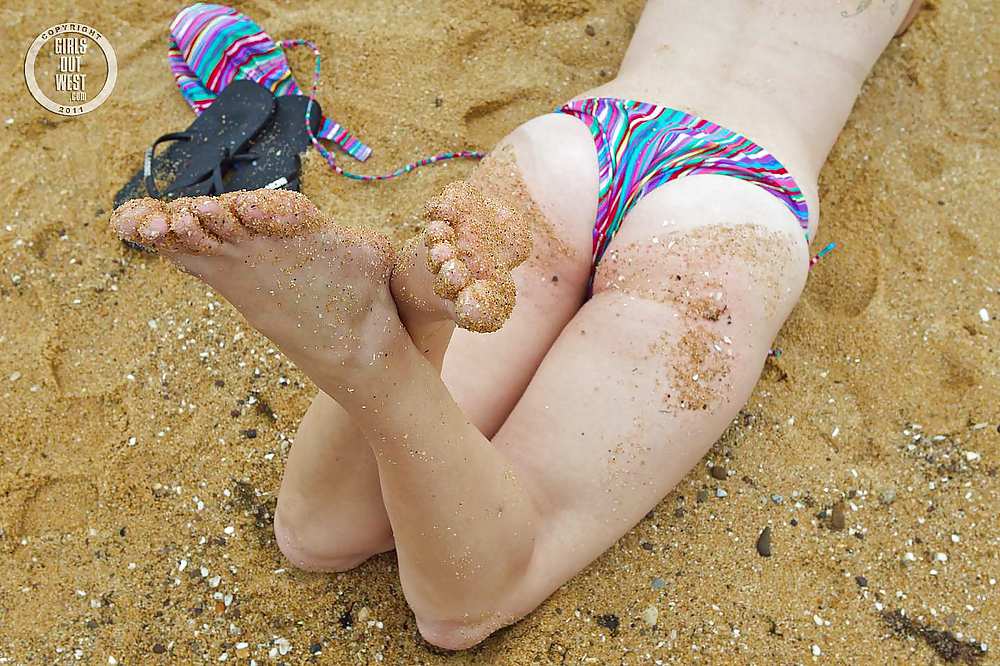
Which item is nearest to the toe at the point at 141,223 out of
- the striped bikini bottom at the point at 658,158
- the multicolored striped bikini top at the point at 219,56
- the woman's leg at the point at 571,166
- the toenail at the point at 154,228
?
the toenail at the point at 154,228

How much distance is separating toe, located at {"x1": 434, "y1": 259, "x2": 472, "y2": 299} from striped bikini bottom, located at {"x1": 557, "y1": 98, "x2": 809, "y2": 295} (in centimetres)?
69

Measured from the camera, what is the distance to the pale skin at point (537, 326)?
1079 mm

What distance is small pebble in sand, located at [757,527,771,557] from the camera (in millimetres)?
1792

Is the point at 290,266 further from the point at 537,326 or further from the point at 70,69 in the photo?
the point at 70,69

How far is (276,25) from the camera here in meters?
2.61

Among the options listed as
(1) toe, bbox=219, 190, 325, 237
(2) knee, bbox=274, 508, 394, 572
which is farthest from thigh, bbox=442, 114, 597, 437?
(1) toe, bbox=219, 190, 325, 237

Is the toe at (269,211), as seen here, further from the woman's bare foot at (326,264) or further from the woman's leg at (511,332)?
the woman's leg at (511,332)

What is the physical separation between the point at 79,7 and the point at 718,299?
2.27 meters

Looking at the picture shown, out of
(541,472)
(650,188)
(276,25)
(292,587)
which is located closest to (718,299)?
(650,188)

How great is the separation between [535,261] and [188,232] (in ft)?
2.55

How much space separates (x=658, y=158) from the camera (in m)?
1.70

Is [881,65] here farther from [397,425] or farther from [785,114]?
[397,425]

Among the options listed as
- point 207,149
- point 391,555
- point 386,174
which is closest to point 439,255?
point 391,555

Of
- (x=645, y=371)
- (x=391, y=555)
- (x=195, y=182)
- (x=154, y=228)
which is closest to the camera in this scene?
(x=154, y=228)
